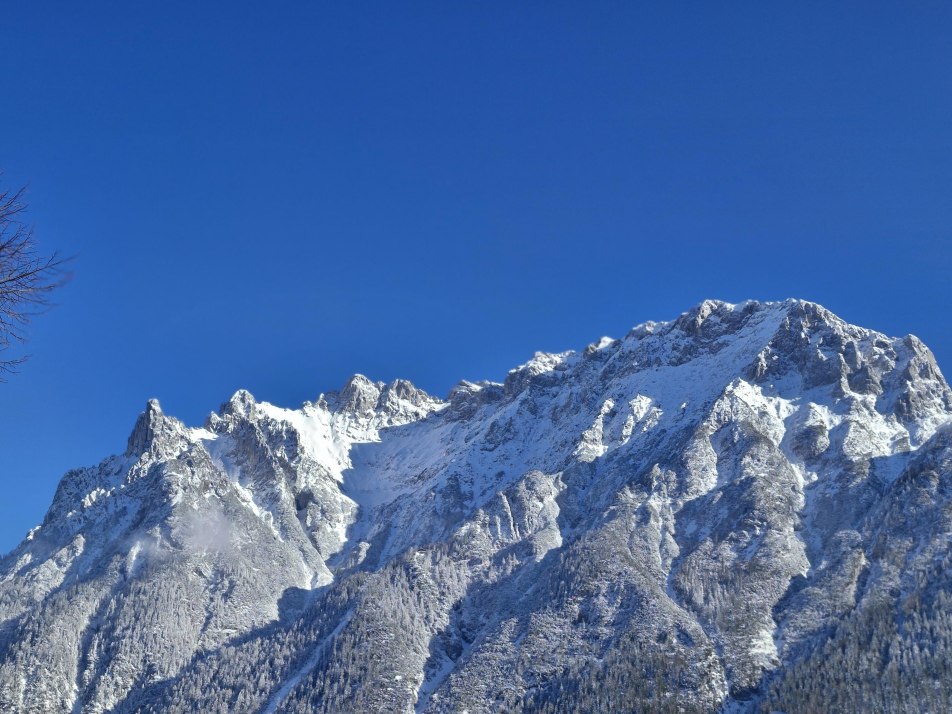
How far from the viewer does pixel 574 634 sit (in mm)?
174625

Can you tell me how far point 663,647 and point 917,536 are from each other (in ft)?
187

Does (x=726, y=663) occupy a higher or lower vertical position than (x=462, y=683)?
lower

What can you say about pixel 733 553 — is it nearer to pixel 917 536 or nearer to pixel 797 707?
pixel 917 536

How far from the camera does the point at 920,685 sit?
5276 inches

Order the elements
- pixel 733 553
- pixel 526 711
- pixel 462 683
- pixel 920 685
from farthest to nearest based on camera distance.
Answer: pixel 733 553 → pixel 462 683 → pixel 526 711 → pixel 920 685

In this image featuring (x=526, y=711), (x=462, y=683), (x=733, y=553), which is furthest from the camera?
(x=733, y=553)

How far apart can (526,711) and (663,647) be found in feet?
90.1

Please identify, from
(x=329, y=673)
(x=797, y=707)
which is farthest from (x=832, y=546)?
(x=329, y=673)

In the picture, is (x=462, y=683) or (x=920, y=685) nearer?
(x=920, y=685)

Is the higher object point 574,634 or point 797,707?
point 574,634

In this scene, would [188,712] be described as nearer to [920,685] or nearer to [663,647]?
[663,647]

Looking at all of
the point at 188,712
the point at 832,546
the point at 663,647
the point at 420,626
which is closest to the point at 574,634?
the point at 663,647

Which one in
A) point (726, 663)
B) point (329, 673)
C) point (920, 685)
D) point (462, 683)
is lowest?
point (920, 685)

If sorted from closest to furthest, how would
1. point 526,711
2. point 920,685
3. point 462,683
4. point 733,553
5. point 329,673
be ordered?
point 920,685 → point 526,711 → point 462,683 → point 329,673 → point 733,553
